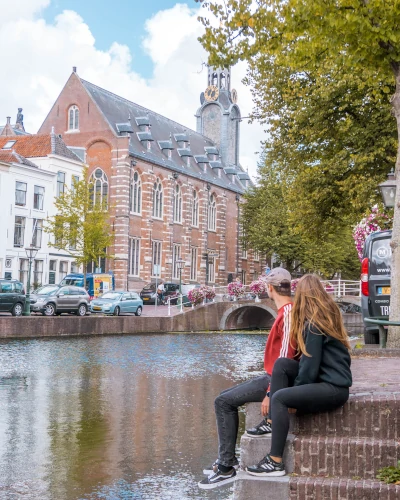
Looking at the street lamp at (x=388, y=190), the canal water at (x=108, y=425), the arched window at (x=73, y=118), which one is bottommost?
the canal water at (x=108, y=425)

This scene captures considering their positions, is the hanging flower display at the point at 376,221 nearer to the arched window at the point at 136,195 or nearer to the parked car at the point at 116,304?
the parked car at the point at 116,304

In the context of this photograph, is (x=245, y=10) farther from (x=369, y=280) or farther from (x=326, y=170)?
(x=326, y=170)

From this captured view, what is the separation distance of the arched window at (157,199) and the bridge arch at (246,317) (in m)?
13.5

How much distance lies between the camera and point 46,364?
60.8ft

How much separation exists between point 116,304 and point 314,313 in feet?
113

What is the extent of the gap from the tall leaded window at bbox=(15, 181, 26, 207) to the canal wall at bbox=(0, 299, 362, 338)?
42.2 ft

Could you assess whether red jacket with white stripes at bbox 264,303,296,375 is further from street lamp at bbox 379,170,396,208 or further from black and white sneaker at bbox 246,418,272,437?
street lamp at bbox 379,170,396,208

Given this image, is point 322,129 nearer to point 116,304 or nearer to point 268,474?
point 116,304

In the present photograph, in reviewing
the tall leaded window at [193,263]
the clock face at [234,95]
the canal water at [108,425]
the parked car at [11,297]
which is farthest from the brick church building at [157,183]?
the canal water at [108,425]

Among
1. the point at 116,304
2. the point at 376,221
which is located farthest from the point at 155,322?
the point at 376,221

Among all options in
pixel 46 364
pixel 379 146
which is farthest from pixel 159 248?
pixel 46 364

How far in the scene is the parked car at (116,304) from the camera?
1547 inches

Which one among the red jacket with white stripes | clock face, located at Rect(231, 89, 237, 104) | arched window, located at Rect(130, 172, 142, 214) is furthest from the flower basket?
clock face, located at Rect(231, 89, 237, 104)

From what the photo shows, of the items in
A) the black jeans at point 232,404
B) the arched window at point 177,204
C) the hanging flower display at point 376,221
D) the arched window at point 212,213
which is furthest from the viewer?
the arched window at point 212,213
